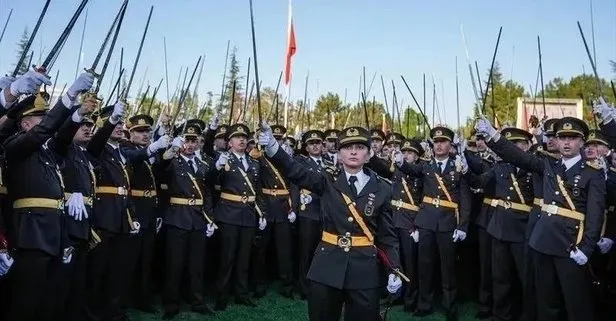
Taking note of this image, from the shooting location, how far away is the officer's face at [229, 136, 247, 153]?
8.18 meters

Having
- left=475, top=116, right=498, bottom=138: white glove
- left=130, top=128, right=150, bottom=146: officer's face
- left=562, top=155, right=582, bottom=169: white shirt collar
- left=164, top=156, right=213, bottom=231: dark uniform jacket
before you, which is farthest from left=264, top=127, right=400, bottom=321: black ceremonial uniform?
left=130, top=128, right=150, bottom=146: officer's face

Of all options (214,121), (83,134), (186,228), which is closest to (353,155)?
(83,134)

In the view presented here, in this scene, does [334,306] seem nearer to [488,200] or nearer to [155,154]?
[155,154]

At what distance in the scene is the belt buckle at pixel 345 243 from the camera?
15.8ft

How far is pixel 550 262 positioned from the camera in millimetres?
5852

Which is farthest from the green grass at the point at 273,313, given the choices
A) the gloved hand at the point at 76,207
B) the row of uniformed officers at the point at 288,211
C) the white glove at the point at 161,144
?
the gloved hand at the point at 76,207

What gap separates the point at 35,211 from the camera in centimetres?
473

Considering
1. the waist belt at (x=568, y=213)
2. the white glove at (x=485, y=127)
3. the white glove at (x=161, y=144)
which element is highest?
the white glove at (x=485, y=127)

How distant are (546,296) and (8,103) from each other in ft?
17.9

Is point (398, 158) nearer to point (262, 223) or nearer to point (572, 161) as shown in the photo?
point (262, 223)

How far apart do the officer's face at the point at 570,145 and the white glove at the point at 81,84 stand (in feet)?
15.8

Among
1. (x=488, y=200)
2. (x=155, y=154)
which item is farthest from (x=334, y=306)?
(x=488, y=200)

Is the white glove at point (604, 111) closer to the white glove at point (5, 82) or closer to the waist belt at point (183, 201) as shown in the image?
the waist belt at point (183, 201)

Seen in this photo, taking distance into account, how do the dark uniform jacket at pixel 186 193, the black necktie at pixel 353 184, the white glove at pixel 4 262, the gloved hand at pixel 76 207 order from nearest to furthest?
the white glove at pixel 4 262
the black necktie at pixel 353 184
the gloved hand at pixel 76 207
the dark uniform jacket at pixel 186 193
